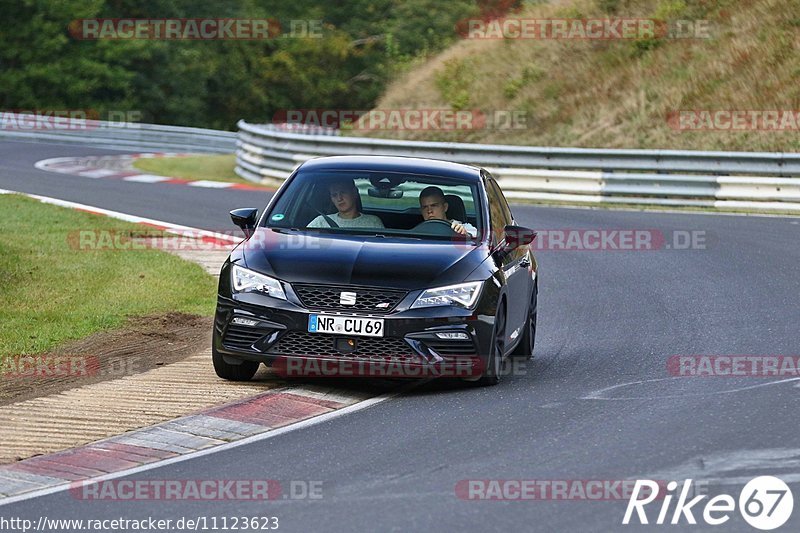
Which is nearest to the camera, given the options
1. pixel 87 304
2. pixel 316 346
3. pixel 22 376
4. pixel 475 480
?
pixel 475 480

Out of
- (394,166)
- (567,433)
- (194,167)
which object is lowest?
(194,167)

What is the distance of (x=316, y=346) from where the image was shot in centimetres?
928

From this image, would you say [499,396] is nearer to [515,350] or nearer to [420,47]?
[515,350]

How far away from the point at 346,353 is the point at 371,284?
477 mm

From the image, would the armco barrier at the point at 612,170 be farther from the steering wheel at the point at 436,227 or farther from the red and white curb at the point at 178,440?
the red and white curb at the point at 178,440

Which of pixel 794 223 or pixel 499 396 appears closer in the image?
pixel 499 396

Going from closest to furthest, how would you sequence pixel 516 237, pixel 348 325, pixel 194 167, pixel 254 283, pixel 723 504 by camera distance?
pixel 723 504 → pixel 348 325 → pixel 254 283 → pixel 516 237 → pixel 194 167

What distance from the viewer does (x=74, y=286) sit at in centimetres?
1452

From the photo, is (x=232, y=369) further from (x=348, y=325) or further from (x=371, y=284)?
(x=371, y=284)

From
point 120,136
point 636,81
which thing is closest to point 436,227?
point 636,81

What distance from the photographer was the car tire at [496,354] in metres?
9.69

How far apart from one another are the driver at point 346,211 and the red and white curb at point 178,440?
1498 mm

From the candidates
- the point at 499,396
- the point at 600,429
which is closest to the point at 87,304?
the point at 499,396

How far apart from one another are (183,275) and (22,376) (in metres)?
5.60
